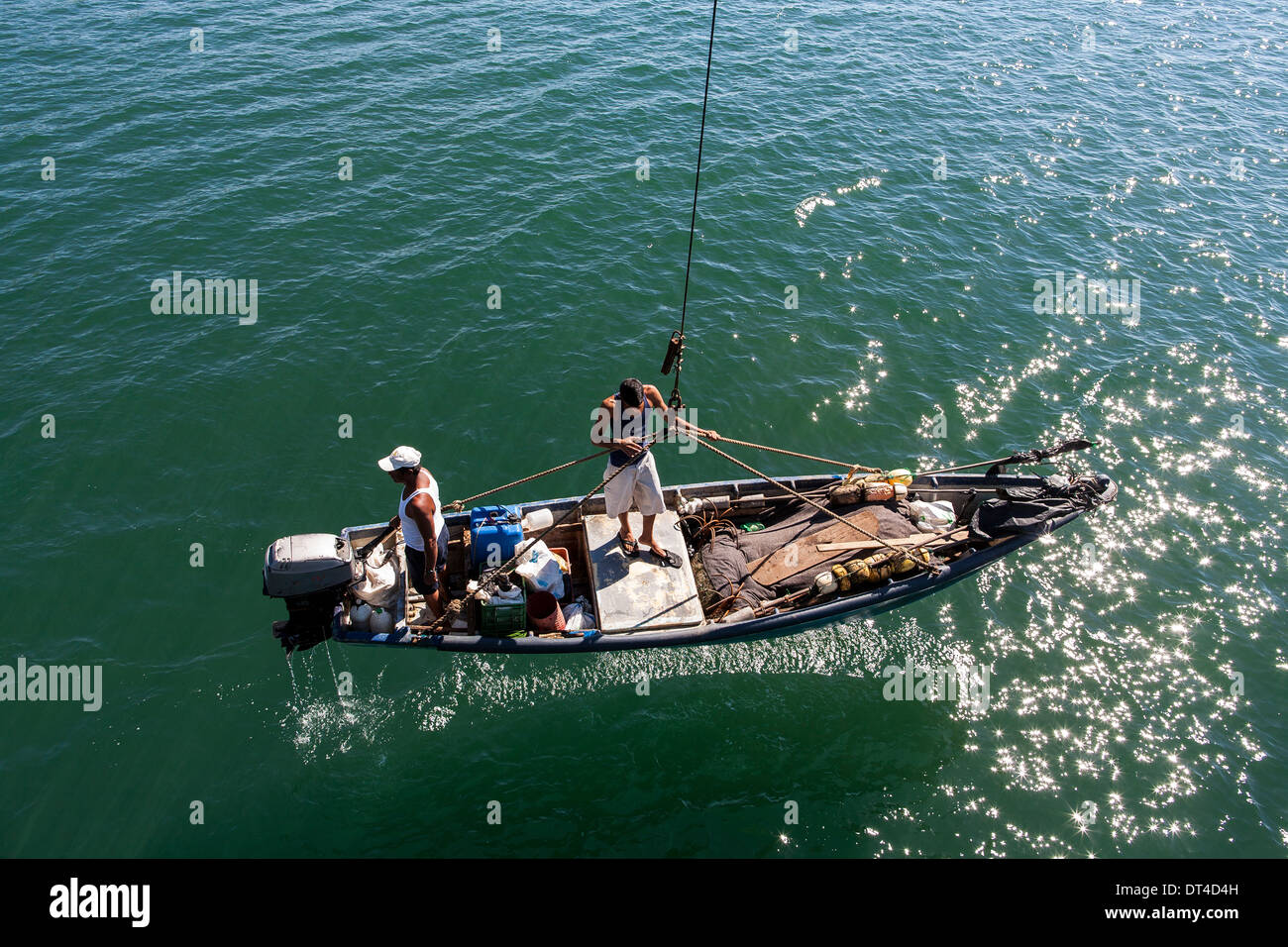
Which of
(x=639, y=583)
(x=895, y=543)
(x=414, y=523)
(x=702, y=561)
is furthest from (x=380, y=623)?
(x=895, y=543)

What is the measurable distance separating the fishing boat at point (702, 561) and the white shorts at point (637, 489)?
0.41 meters

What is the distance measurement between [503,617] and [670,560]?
2865mm

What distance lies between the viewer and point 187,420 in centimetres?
1700

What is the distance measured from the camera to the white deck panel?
11.7 meters

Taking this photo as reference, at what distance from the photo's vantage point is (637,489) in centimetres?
1241

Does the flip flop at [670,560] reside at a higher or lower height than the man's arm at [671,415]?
lower

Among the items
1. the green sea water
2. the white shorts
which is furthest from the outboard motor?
the white shorts

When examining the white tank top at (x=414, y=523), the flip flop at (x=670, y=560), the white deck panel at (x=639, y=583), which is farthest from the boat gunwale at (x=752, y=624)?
the white tank top at (x=414, y=523)

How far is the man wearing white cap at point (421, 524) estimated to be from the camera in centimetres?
1046

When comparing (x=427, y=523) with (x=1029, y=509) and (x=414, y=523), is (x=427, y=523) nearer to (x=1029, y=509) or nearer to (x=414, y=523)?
(x=414, y=523)

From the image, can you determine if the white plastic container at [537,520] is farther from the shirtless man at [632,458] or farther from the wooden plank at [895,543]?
the wooden plank at [895,543]

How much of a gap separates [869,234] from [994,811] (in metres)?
16.2

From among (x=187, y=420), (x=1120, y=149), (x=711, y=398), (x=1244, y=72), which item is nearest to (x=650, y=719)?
(x=711, y=398)
